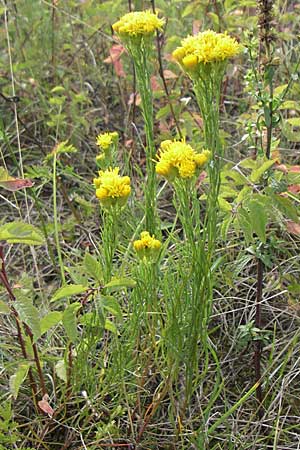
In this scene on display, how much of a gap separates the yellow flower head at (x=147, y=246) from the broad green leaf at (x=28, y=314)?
0.69ft

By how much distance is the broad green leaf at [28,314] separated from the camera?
107 centimetres

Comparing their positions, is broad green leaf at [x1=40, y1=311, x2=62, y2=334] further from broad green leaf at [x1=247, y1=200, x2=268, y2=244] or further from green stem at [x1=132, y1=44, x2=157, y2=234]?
broad green leaf at [x1=247, y1=200, x2=268, y2=244]

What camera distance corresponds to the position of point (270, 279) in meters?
1.54

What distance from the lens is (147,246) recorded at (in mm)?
1066

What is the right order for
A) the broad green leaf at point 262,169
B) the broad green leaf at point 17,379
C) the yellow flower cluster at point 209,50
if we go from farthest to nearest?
the broad green leaf at point 262,169 → the broad green leaf at point 17,379 → the yellow flower cluster at point 209,50

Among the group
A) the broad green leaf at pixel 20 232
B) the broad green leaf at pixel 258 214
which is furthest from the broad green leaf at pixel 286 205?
the broad green leaf at pixel 20 232

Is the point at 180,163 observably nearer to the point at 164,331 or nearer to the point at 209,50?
the point at 209,50

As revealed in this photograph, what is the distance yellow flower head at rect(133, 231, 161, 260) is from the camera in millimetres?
1063

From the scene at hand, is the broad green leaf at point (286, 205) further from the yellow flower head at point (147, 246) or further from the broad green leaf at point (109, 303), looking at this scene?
the broad green leaf at point (109, 303)

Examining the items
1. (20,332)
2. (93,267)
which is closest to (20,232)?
(93,267)

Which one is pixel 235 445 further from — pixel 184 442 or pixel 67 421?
pixel 67 421

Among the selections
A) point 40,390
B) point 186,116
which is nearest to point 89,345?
point 40,390

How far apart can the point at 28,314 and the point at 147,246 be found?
0.78ft

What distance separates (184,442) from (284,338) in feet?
1.17
